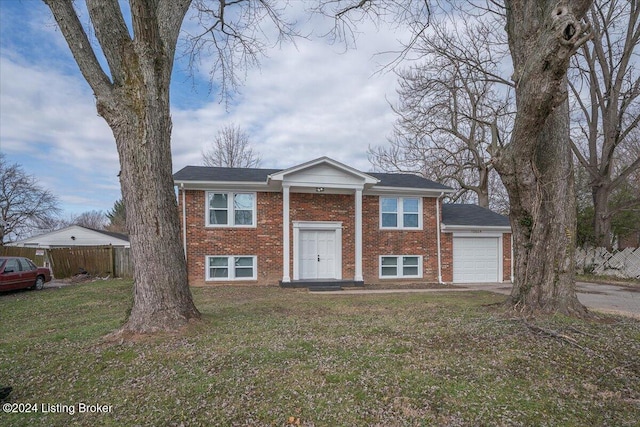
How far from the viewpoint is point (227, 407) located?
3598mm

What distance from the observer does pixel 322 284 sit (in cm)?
1383

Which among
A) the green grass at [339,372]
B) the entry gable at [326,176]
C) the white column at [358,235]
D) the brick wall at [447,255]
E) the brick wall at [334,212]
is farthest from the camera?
the brick wall at [447,255]

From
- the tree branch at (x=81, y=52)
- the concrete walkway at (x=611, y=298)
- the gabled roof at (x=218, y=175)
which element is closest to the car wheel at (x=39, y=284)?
the gabled roof at (x=218, y=175)

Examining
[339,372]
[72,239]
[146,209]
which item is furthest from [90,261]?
[339,372]

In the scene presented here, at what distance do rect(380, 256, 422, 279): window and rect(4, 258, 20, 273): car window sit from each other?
13538 mm

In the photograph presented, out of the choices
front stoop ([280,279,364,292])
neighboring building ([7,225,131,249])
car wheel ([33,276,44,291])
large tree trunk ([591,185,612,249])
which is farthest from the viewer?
neighboring building ([7,225,131,249])

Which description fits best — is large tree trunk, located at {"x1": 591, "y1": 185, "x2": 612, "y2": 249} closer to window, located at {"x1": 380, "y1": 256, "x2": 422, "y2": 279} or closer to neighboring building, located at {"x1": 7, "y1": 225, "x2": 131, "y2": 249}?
window, located at {"x1": 380, "y1": 256, "x2": 422, "y2": 279}

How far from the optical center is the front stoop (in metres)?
13.3

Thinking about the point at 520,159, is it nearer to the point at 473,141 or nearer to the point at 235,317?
the point at 235,317

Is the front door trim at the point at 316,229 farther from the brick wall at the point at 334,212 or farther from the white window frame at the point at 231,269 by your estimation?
the white window frame at the point at 231,269

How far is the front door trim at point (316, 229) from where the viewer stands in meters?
14.4

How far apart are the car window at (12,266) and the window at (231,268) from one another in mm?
6976

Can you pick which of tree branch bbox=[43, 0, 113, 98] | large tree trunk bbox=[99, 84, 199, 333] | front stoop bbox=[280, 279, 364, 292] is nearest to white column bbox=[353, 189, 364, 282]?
front stoop bbox=[280, 279, 364, 292]

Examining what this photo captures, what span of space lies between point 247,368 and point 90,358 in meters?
2.13
